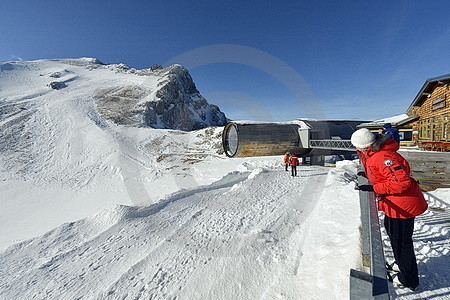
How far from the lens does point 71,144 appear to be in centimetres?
A: 2133

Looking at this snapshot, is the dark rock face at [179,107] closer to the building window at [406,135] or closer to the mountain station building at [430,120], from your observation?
the building window at [406,135]

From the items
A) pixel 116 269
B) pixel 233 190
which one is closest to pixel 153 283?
pixel 116 269

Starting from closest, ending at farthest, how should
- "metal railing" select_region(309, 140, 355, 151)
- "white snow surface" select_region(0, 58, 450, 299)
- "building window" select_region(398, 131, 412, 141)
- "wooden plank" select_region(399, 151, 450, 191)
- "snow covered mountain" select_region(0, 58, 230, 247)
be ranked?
"white snow surface" select_region(0, 58, 450, 299)
"wooden plank" select_region(399, 151, 450, 191)
"snow covered mountain" select_region(0, 58, 230, 247)
"metal railing" select_region(309, 140, 355, 151)
"building window" select_region(398, 131, 412, 141)

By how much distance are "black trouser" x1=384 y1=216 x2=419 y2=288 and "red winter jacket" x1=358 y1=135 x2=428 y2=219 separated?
137mm

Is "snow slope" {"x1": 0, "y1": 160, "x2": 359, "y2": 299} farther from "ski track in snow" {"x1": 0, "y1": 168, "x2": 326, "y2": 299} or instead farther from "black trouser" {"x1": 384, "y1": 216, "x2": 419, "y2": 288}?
"black trouser" {"x1": 384, "y1": 216, "x2": 419, "y2": 288}

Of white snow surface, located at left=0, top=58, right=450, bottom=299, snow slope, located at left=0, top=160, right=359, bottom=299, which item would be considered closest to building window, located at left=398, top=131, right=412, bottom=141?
white snow surface, located at left=0, top=58, right=450, bottom=299

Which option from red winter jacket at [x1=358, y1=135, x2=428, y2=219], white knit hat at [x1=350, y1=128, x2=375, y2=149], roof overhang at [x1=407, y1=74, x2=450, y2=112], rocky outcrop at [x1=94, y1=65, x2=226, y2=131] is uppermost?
rocky outcrop at [x1=94, y1=65, x2=226, y2=131]

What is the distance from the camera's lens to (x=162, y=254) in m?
3.59

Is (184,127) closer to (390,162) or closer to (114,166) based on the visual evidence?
(114,166)

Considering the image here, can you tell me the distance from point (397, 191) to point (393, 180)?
12cm

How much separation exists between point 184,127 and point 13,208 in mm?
41696

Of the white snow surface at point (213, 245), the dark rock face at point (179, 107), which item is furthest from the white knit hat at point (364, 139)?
the dark rock face at point (179, 107)

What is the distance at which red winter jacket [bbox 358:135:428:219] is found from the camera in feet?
6.81

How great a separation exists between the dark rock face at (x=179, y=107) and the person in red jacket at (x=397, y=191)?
4025cm
